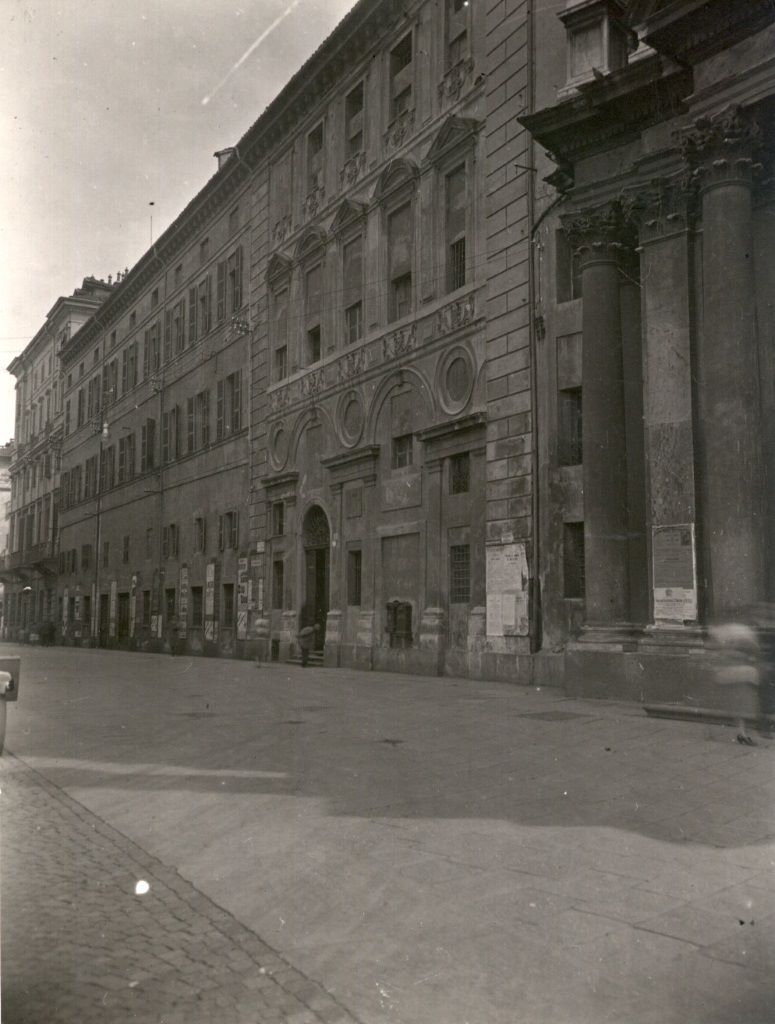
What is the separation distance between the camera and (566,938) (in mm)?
4055

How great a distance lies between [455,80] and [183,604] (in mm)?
20601

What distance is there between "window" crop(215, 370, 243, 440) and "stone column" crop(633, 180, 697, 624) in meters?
19.1

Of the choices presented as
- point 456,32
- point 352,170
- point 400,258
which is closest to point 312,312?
point 352,170

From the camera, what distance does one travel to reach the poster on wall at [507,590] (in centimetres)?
1673

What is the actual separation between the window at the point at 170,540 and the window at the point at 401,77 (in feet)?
59.6

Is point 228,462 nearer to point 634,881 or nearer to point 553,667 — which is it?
point 553,667

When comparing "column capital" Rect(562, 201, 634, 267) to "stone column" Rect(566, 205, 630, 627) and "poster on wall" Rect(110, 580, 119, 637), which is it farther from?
"poster on wall" Rect(110, 580, 119, 637)

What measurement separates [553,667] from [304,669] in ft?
27.9

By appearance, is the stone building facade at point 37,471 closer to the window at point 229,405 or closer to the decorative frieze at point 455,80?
the window at point 229,405

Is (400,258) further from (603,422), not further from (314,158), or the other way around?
(603,422)

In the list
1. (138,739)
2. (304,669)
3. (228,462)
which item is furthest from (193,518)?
(138,739)

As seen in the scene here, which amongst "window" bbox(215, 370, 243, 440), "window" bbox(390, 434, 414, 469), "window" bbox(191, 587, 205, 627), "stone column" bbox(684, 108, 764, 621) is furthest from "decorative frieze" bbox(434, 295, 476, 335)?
"window" bbox(191, 587, 205, 627)

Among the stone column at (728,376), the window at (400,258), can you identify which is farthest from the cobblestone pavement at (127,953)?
the window at (400,258)

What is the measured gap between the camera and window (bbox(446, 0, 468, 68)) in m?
20.0
